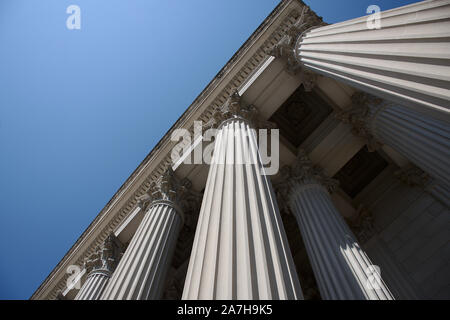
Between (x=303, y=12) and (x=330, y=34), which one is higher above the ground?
(x=303, y=12)

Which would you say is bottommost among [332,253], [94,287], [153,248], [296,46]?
[332,253]

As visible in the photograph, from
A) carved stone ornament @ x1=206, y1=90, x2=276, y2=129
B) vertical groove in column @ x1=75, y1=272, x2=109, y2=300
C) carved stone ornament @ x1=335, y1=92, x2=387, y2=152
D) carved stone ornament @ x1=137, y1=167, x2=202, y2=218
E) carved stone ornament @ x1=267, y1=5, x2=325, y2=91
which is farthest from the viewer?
carved stone ornament @ x1=137, y1=167, x2=202, y2=218

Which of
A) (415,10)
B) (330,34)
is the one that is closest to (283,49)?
(330,34)

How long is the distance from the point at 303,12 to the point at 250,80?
425 centimetres

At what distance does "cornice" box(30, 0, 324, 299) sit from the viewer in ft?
56.5

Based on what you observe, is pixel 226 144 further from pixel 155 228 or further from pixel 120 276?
pixel 120 276

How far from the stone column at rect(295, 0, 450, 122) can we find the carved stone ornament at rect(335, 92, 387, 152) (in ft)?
19.1

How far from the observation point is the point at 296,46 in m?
14.1

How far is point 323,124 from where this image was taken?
685 inches

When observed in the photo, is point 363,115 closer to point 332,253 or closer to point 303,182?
point 303,182

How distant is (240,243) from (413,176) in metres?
12.8

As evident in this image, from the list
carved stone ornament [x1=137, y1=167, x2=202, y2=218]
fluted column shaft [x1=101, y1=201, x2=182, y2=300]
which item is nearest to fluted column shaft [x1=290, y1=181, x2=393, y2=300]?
fluted column shaft [x1=101, y1=201, x2=182, y2=300]

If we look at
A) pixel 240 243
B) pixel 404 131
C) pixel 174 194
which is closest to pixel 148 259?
pixel 174 194

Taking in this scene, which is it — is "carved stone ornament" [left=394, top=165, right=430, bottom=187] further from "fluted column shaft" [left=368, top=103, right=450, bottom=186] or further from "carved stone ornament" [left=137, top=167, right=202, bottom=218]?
"carved stone ornament" [left=137, top=167, right=202, bottom=218]
